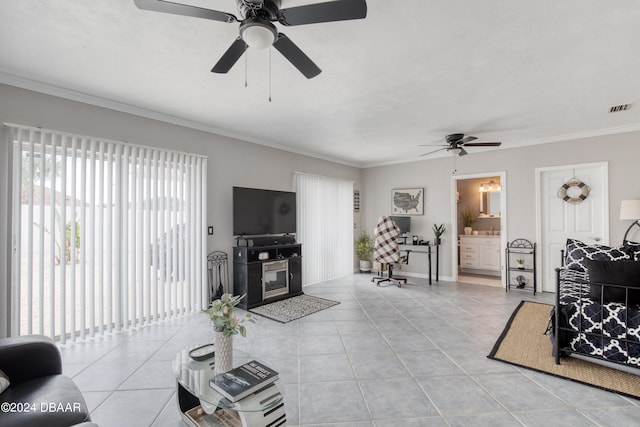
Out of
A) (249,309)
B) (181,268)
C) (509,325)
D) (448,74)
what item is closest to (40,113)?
(181,268)

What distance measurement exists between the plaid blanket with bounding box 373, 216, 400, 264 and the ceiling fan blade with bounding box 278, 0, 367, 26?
170 inches

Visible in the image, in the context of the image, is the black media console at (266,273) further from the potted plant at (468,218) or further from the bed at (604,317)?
the potted plant at (468,218)

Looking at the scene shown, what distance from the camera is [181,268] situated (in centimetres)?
383

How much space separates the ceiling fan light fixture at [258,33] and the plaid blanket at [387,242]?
4293 mm

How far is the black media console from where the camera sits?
4242mm

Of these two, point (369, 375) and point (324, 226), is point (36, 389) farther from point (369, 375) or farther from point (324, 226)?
point (324, 226)

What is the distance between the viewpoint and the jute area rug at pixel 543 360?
224 cm

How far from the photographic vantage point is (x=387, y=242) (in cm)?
548

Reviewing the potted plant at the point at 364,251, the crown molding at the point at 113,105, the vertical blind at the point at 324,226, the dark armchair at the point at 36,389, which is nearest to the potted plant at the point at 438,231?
the potted plant at the point at 364,251

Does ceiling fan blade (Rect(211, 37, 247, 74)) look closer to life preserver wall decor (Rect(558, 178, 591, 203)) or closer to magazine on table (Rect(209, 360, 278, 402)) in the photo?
magazine on table (Rect(209, 360, 278, 402))

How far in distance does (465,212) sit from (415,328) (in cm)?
455

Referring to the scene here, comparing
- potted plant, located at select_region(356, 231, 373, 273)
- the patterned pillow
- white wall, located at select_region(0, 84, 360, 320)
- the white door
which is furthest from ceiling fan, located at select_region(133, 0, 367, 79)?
potted plant, located at select_region(356, 231, 373, 273)

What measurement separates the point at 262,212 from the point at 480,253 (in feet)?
16.3

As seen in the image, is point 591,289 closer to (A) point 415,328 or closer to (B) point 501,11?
(A) point 415,328
